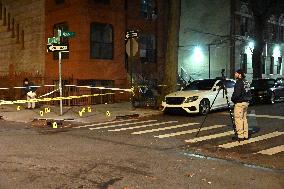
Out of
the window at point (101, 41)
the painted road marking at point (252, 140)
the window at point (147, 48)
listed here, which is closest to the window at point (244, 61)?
the window at point (147, 48)

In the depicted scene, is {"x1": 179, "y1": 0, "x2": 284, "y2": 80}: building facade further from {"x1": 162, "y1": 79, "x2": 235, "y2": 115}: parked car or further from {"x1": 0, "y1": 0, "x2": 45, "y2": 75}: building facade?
{"x1": 162, "y1": 79, "x2": 235, "y2": 115}: parked car

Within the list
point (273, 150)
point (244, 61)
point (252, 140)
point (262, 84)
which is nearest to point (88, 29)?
point (262, 84)

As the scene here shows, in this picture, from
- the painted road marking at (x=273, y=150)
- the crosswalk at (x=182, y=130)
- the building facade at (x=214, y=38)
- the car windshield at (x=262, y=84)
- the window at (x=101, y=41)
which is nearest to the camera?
the painted road marking at (x=273, y=150)

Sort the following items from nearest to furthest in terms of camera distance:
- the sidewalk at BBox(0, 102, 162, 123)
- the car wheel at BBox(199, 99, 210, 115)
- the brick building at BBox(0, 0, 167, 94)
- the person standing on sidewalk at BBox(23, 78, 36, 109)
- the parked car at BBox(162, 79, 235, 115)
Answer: the sidewalk at BBox(0, 102, 162, 123) → the parked car at BBox(162, 79, 235, 115) → the car wheel at BBox(199, 99, 210, 115) → the person standing on sidewalk at BBox(23, 78, 36, 109) → the brick building at BBox(0, 0, 167, 94)

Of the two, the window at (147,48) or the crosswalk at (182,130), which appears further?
the window at (147,48)

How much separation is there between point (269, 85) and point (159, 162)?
1623cm

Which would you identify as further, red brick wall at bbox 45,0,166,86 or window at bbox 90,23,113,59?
window at bbox 90,23,113,59

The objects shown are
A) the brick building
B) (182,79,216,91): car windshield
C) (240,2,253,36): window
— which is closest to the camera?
(182,79,216,91): car windshield

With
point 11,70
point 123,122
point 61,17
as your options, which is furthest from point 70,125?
point 11,70

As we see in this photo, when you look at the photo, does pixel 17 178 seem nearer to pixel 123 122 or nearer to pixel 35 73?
pixel 123 122

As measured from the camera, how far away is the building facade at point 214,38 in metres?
35.9

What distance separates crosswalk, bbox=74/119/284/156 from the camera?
420 inches

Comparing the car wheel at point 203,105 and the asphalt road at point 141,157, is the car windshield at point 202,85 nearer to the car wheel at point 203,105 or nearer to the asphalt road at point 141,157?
the car wheel at point 203,105

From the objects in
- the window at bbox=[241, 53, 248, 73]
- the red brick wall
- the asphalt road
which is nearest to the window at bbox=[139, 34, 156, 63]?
the red brick wall
